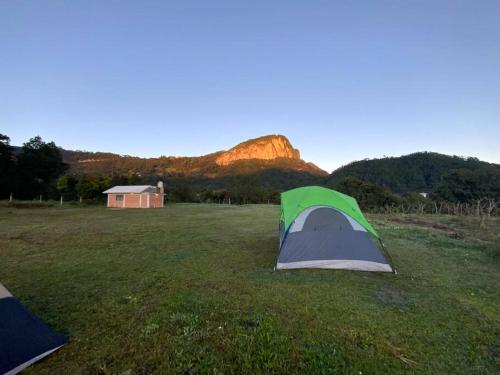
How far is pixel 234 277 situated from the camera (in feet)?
20.1

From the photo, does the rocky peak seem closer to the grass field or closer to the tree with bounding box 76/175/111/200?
the tree with bounding box 76/175/111/200

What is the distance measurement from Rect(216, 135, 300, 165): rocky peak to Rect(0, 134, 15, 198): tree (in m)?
69.7

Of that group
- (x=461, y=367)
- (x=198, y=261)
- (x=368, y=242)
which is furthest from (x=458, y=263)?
(x=198, y=261)

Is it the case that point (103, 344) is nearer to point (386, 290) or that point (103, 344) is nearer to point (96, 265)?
point (96, 265)

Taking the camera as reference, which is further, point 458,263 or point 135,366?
point 458,263

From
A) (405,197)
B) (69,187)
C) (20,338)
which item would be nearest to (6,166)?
(69,187)

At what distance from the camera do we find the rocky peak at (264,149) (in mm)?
112275

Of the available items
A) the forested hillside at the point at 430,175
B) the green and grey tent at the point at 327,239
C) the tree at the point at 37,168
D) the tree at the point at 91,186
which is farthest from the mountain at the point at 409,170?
the tree at the point at 37,168

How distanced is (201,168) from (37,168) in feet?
162

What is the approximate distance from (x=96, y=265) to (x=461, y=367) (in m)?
7.41

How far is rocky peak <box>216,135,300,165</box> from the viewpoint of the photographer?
11228 centimetres

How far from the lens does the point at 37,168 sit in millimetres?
40875

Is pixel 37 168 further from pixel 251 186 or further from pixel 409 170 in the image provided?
pixel 409 170

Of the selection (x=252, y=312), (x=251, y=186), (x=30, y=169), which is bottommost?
(x=252, y=312)
